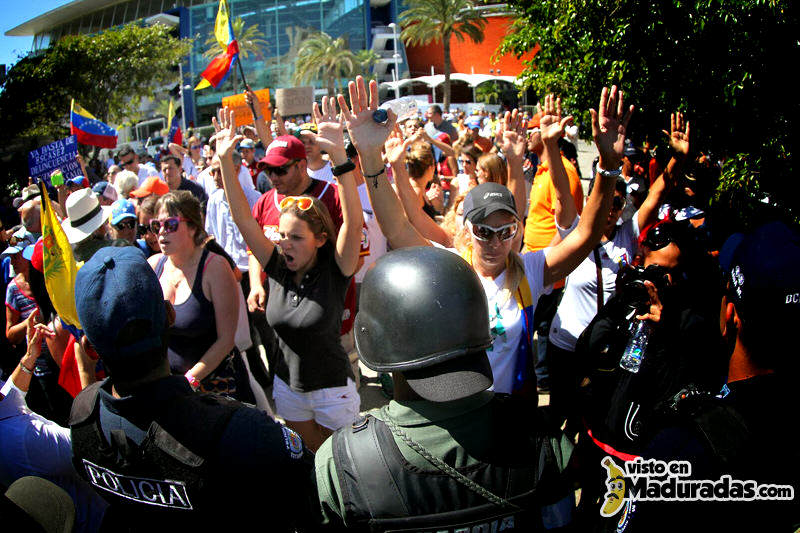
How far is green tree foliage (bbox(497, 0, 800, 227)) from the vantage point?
12.2 feet

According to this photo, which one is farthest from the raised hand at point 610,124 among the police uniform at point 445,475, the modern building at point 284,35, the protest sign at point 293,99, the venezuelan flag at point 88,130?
the modern building at point 284,35

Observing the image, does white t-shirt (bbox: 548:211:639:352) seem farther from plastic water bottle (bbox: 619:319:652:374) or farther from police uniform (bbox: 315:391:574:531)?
police uniform (bbox: 315:391:574:531)

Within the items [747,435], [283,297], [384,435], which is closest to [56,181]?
[283,297]

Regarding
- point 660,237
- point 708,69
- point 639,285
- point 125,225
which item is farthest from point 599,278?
point 125,225

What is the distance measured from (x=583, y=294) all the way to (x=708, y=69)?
2.16 m

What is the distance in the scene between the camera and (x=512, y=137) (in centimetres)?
359

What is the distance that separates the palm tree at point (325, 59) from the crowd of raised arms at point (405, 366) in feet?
175

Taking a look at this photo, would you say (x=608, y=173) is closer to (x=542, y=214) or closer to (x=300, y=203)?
(x=300, y=203)

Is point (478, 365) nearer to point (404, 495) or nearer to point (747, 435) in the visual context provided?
point (404, 495)

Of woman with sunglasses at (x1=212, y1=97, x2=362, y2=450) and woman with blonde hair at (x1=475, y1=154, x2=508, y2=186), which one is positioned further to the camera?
woman with blonde hair at (x1=475, y1=154, x2=508, y2=186)

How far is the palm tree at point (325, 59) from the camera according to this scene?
54.4 meters

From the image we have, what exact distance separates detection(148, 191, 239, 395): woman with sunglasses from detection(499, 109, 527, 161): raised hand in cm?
190

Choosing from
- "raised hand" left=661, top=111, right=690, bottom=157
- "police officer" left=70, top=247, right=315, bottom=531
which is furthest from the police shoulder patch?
"raised hand" left=661, top=111, right=690, bottom=157

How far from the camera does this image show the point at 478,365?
1446 mm
